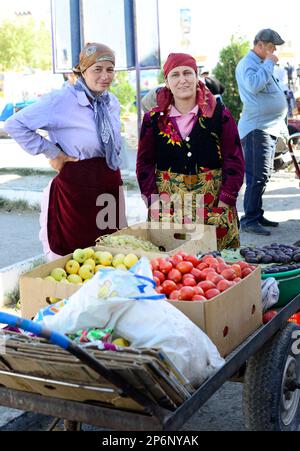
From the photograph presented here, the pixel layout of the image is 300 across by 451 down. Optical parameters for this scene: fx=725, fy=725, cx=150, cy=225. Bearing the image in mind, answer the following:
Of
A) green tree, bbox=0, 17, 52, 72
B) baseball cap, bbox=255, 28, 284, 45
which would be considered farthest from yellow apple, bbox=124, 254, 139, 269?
green tree, bbox=0, 17, 52, 72

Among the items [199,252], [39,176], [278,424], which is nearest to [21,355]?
[278,424]

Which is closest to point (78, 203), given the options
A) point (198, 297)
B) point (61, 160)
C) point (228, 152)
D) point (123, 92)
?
point (61, 160)

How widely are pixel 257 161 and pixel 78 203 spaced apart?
→ 3.47 meters

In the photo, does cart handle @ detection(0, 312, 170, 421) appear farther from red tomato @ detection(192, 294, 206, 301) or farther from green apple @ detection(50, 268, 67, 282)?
green apple @ detection(50, 268, 67, 282)

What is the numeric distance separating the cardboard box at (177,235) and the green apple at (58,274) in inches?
27.4

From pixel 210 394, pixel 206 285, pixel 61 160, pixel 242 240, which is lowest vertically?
pixel 242 240

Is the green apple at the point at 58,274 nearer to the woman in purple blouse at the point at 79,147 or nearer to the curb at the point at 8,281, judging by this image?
the woman in purple blouse at the point at 79,147

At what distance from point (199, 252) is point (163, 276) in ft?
2.67

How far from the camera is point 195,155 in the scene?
4.50m

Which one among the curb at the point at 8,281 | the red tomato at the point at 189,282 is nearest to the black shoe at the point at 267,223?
the curb at the point at 8,281

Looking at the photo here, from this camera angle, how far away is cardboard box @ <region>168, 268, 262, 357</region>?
2865 mm

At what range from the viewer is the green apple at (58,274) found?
3385 mm

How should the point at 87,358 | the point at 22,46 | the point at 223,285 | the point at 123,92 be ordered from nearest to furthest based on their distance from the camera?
the point at 87,358, the point at 223,285, the point at 123,92, the point at 22,46

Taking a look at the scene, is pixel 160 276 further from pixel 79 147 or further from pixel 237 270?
pixel 79 147
